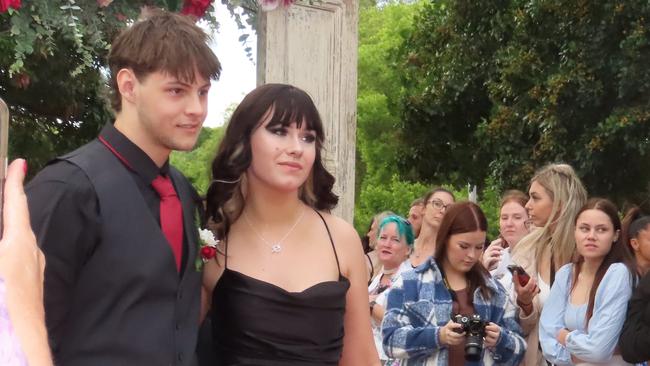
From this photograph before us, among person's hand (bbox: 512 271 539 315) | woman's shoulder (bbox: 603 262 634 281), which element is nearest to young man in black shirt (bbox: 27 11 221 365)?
person's hand (bbox: 512 271 539 315)

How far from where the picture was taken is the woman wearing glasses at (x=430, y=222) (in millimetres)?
6867

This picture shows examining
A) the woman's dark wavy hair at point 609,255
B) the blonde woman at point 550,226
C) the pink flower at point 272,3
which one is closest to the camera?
the pink flower at point 272,3

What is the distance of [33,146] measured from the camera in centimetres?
746

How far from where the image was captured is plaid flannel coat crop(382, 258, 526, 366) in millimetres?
5508

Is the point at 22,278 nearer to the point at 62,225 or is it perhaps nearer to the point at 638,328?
the point at 62,225

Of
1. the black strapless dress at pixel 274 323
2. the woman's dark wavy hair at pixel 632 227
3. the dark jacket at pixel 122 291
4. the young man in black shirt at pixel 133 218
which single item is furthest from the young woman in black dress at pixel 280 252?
the woman's dark wavy hair at pixel 632 227

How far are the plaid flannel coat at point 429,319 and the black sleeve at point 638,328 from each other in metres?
0.58

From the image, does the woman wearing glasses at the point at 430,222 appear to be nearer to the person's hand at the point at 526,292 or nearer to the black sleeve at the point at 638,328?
the person's hand at the point at 526,292

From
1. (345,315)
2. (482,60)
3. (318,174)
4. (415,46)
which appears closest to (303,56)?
(318,174)

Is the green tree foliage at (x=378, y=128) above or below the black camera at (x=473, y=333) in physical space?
above

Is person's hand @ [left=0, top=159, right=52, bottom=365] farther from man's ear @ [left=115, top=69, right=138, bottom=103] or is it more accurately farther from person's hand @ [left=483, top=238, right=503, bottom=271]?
person's hand @ [left=483, top=238, right=503, bottom=271]

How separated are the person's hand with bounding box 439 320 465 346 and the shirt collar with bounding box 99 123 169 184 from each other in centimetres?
288

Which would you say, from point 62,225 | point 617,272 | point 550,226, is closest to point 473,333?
point 617,272

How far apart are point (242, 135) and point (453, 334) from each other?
2.37 m
